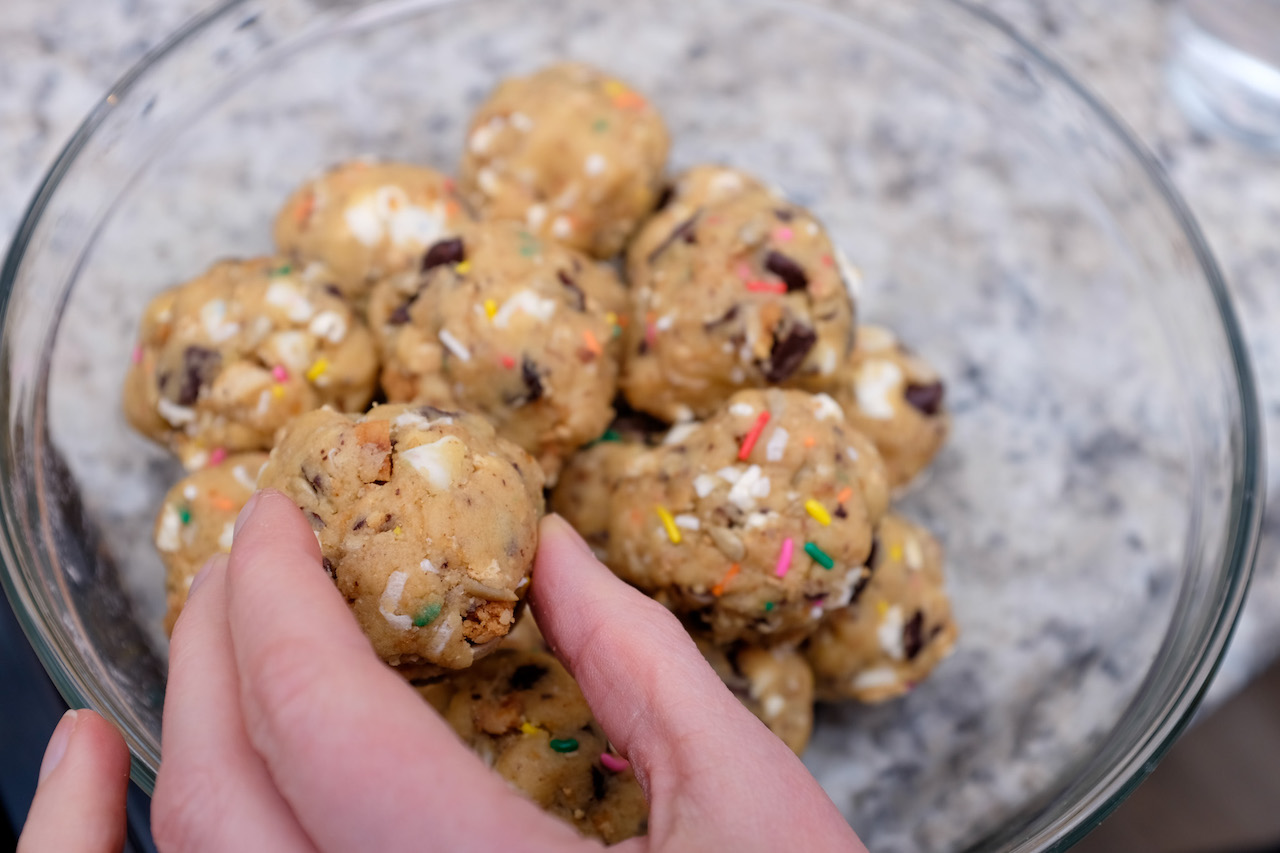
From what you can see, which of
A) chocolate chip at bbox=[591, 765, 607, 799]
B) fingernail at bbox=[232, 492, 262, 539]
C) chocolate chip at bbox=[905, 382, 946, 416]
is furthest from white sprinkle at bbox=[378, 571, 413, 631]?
chocolate chip at bbox=[905, 382, 946, 416]

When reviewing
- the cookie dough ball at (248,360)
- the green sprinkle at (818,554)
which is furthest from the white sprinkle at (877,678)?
the cookie dough ball at (248,360)

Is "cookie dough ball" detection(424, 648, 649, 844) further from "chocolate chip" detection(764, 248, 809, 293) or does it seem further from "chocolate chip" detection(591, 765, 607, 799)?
"chocolate chip" detection(764, 248, 809, 293)

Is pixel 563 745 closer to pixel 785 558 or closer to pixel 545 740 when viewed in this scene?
pixel 545 740

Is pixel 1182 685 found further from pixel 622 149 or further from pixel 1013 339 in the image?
pixel 622 149

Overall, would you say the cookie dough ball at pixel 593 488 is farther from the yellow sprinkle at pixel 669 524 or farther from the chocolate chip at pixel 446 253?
the chocolate chip at pixel 446 253

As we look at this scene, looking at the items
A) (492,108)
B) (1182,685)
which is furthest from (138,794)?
(1182,685)

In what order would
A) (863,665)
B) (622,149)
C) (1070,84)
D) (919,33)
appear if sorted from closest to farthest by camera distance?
(863,665) < (622,149) < (1070,84) < (919,33)

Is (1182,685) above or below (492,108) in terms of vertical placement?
below
